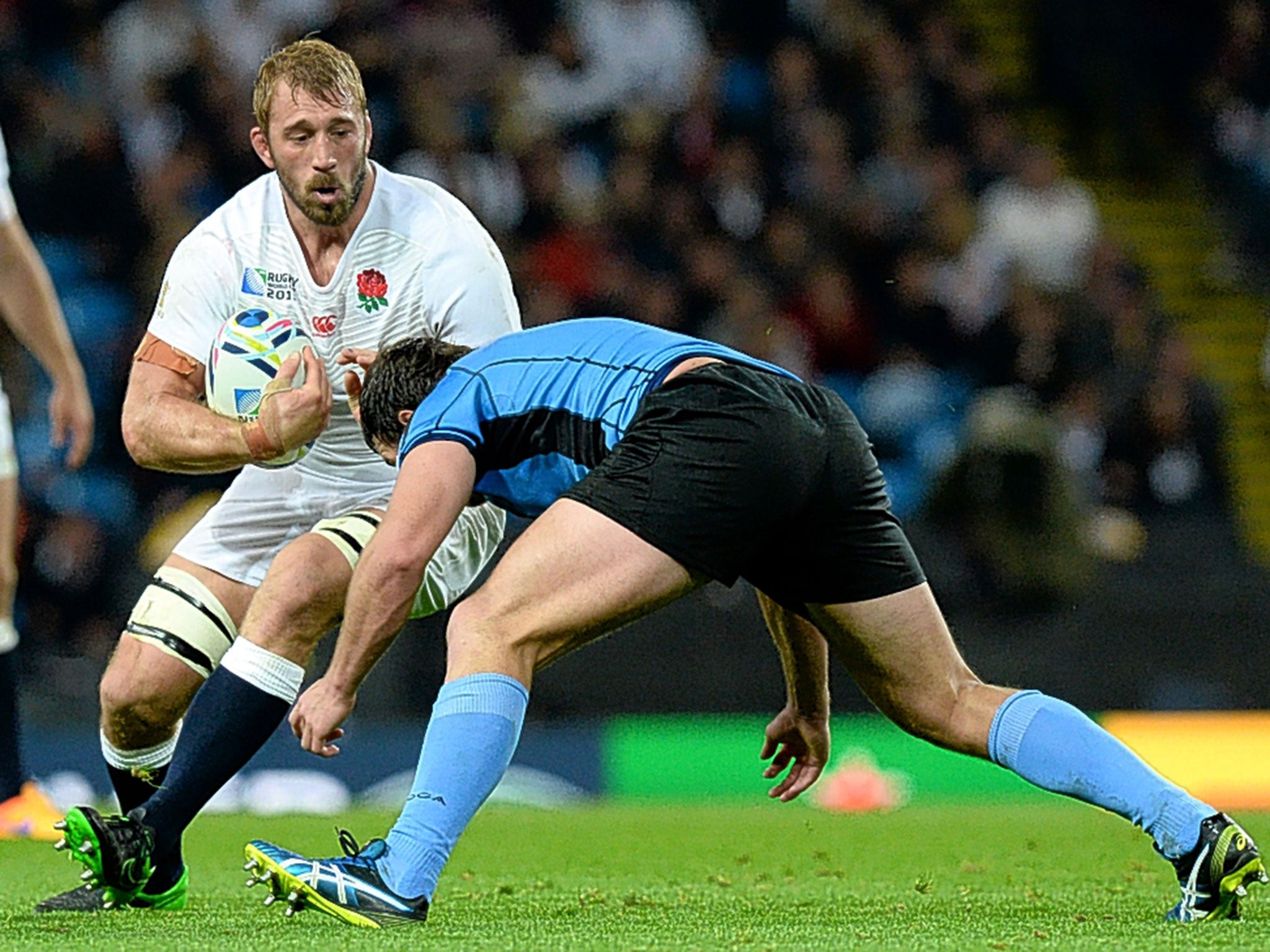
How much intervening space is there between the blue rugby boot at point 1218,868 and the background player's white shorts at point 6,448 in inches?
168

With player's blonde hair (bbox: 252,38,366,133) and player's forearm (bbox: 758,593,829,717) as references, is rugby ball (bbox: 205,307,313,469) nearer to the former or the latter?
player's blonde hair (bbox: 252,38,366,133)

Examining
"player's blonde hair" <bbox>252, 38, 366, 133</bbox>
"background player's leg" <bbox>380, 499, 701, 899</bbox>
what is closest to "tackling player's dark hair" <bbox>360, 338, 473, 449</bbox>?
"background player's leg" <bbox>380, 499, 701, 899</bbox>

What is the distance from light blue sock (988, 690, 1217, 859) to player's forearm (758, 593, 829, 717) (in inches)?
19.8

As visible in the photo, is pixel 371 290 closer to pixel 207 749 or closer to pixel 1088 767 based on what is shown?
pixel 207 749

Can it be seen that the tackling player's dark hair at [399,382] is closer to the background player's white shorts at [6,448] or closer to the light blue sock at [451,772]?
the light blue sock at [451,772]

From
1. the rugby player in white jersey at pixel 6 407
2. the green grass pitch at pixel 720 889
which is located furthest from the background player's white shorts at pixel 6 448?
the green grass pitch at pixel 720 889

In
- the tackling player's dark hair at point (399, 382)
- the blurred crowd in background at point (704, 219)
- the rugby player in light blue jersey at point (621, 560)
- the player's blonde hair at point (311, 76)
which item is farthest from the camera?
the blurred crowd in background at point (704, 219)

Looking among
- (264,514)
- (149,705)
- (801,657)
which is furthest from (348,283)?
(801,657)

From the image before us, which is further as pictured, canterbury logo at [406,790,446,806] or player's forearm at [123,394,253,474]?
player's forearm at [123,394,253,474]

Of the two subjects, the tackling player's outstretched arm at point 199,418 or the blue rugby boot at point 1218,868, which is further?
the tackling player's outstretched arm at point 199,418

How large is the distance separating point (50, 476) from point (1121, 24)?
767 centimetres

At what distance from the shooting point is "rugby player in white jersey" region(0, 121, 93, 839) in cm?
679

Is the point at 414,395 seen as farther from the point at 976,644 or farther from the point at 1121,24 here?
the point at 1121,24

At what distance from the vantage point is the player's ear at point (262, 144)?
5066 mm
